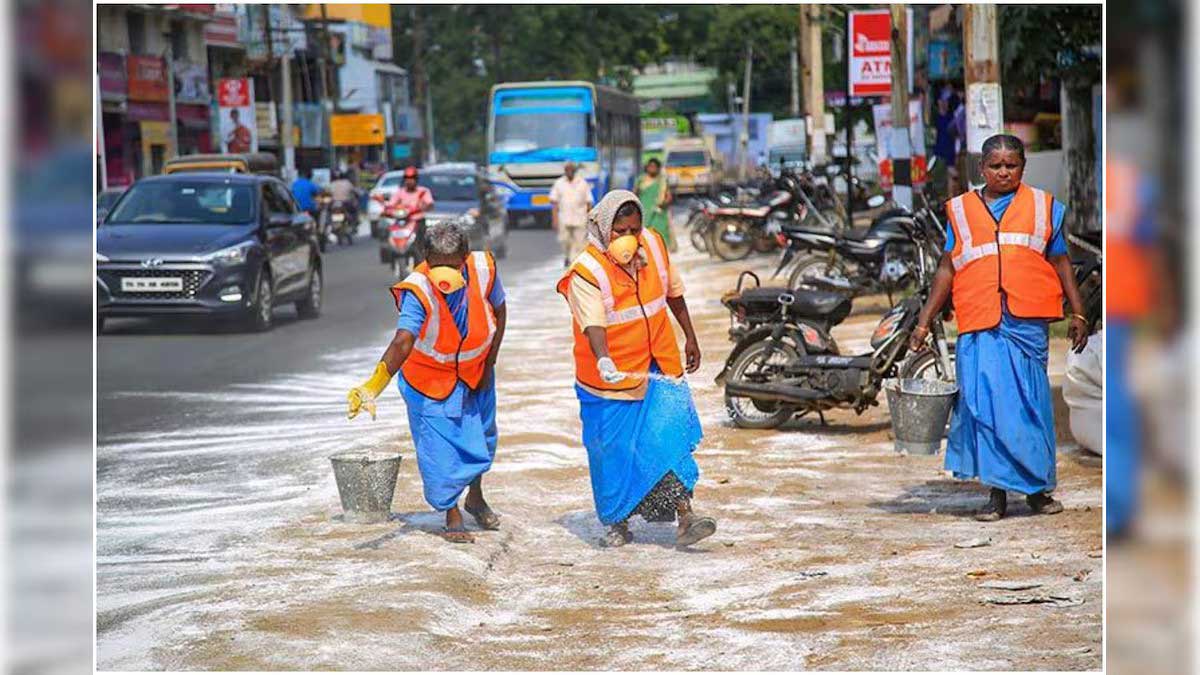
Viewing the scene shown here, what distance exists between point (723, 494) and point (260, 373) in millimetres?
5855

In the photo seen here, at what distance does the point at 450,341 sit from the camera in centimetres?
710

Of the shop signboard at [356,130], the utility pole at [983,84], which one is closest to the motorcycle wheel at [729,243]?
the utility pole at [983,84]

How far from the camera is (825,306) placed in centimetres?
1018

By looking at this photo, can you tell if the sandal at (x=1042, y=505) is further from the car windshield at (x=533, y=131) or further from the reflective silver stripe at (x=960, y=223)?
the car windshield at (x=533, y=131)

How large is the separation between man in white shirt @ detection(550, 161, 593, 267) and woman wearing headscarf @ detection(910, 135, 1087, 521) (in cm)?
1400

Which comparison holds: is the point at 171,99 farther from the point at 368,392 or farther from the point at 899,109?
the point at 368,392

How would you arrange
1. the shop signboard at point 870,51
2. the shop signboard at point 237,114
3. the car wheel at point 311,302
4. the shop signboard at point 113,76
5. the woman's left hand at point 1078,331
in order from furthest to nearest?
the shop signboard at point 237,114 → the shop signboard at point 113,76 → the shop signboard at point 870,51 → the car wheel at point 311,302 → the woman's left hand at point 1078,331

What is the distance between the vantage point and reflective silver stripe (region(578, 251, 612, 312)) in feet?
22.8

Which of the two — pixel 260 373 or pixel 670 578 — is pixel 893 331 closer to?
pixel 670 578

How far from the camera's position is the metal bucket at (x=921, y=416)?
757 cm

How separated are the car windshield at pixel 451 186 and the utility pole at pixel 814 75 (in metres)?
5.35

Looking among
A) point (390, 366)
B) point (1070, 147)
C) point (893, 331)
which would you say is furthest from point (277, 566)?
point (1070, 147)

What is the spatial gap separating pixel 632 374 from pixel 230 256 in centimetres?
974

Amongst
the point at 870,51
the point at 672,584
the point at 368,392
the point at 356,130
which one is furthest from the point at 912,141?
the point at 356,130
